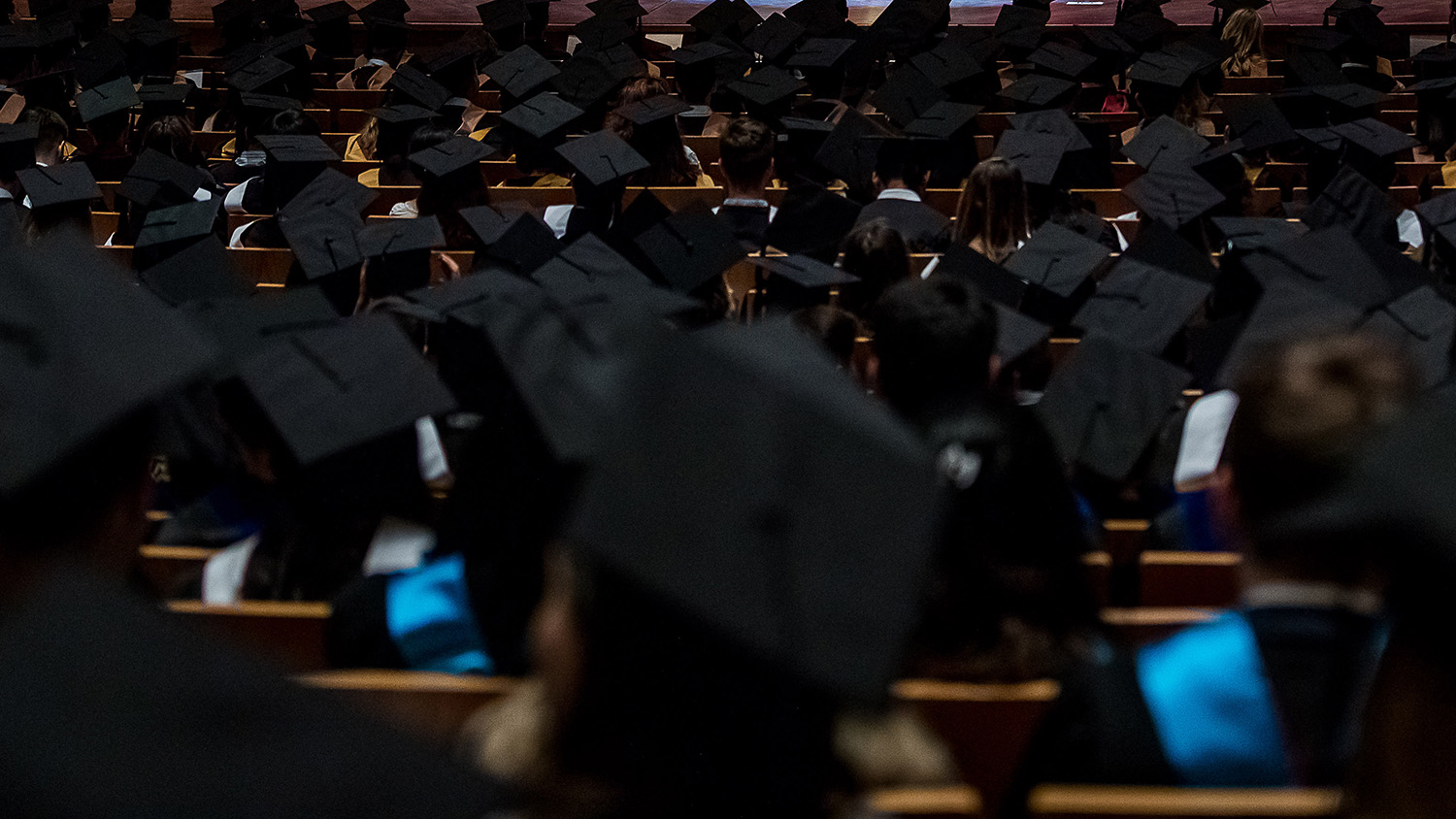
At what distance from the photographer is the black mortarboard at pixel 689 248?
403 cm

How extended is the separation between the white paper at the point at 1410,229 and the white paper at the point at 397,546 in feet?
15.9

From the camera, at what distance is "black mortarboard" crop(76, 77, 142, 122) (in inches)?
255

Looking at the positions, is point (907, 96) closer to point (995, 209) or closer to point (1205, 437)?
point (995, 209)

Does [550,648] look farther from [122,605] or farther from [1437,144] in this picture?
[1437,144]

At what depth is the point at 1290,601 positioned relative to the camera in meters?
1.37

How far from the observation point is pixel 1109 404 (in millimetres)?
2895

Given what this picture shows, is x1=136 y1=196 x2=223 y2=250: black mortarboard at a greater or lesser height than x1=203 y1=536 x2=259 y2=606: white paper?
lesser

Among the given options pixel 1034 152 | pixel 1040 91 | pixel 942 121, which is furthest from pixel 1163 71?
pixel 1034 152

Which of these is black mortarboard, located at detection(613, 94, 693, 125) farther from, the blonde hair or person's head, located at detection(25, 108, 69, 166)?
the blonde hair

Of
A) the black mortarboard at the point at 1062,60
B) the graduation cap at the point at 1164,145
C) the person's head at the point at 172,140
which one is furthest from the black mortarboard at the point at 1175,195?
the person's head at the point at 172,140

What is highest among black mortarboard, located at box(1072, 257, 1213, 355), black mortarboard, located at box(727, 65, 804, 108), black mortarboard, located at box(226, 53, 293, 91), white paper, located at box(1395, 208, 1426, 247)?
black mortarboard, located at box(1072, 257, 1213, 355)

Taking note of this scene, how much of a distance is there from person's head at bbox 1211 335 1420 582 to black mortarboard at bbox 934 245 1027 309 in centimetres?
236

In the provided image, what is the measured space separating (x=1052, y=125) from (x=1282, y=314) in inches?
113

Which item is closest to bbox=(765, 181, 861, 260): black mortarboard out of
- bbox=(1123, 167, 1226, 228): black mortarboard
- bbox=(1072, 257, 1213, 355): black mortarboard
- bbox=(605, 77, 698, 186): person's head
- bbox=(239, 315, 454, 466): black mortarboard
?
bbox=(1123, 167, 1226, 228): black mortarboard
